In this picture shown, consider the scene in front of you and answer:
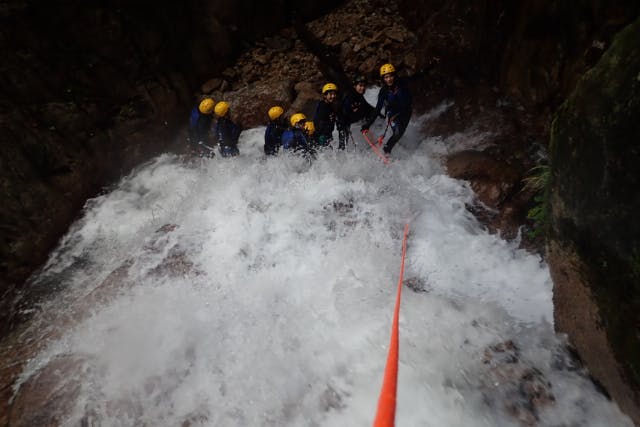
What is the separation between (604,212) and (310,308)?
2.81 m

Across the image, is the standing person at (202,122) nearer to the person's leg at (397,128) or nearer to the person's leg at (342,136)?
the person's leg at (342,136)

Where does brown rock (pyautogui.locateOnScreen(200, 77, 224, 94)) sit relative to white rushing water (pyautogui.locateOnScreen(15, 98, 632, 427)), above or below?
above

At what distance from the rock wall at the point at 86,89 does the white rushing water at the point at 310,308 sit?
0.70m

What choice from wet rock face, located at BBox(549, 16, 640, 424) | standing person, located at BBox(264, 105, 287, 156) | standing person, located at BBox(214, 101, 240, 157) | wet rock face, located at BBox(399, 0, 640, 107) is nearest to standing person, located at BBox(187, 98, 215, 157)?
standing person, located at BBox(214, 101, 240, 157)

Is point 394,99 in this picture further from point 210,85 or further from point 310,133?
point 210,85

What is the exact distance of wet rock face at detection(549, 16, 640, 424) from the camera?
6.22ft

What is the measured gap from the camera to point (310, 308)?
3.86 meters

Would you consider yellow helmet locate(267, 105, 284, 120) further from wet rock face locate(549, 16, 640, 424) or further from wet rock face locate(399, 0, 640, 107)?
wet rock face locate(549, 16, 640, 424)

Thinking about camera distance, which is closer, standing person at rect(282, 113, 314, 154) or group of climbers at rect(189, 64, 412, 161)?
group of climbers at rect(189, 64, 412, 161)

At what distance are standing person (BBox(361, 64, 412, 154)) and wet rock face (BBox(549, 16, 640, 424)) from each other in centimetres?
344

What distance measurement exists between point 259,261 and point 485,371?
3.01 m

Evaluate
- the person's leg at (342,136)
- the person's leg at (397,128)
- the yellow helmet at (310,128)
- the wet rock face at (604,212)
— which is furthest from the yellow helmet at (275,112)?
the wet rock face at (604,212)

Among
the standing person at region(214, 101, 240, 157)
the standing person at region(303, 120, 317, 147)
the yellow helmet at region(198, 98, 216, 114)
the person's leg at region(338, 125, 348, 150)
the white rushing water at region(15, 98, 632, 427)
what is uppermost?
the yellow helmet at region(198, 98, 216, 114)

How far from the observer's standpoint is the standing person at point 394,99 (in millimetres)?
5578
